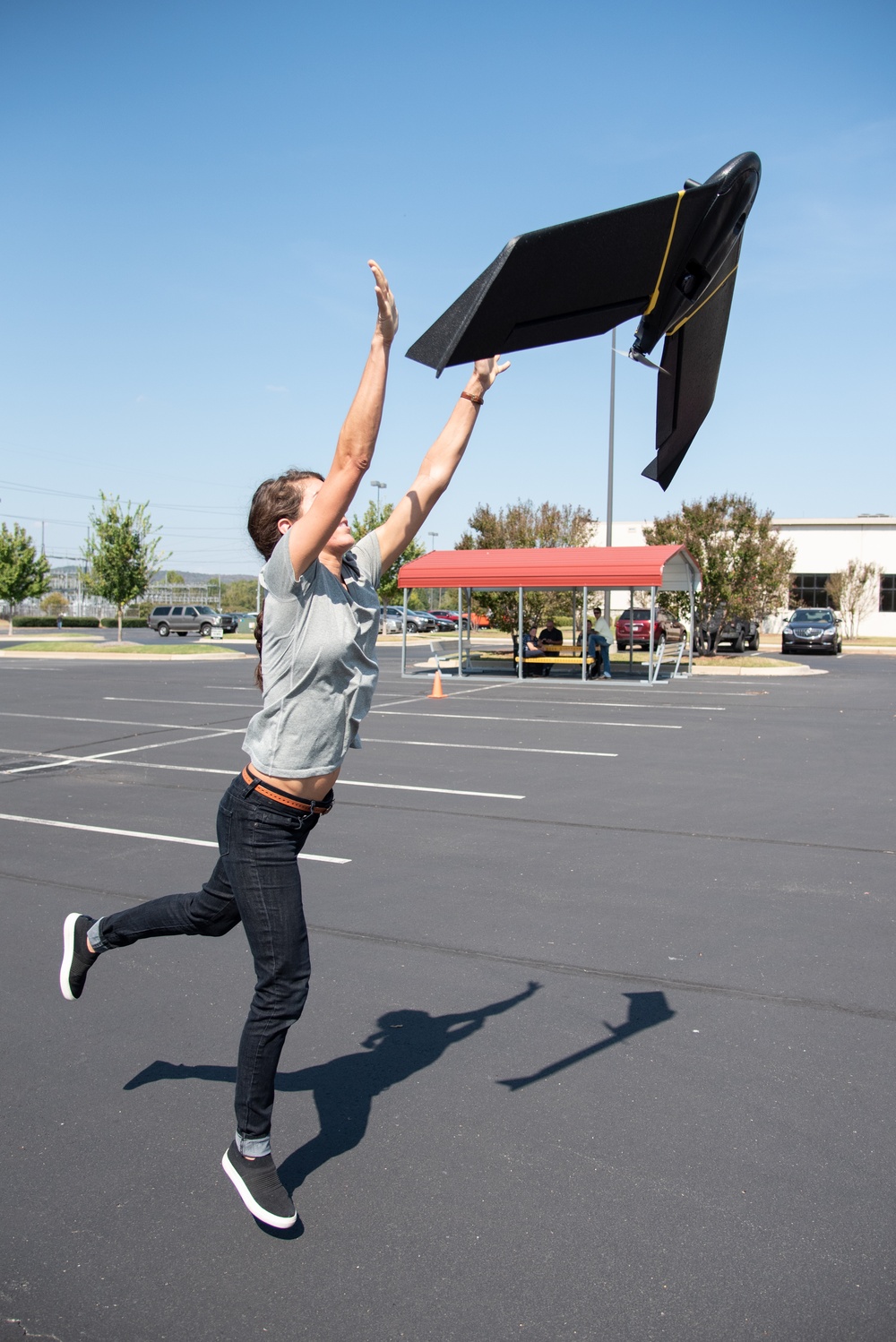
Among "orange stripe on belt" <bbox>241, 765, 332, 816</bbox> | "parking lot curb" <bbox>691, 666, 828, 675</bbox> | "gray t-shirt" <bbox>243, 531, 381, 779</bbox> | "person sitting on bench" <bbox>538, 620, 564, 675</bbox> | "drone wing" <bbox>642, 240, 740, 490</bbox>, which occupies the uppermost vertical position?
"drone wing" <bbox>642, 240, 740, 490</bbox>

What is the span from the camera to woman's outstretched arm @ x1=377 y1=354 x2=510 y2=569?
9.94 ft

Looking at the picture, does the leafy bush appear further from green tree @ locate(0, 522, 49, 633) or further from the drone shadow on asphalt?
the drone shadow on asphalt

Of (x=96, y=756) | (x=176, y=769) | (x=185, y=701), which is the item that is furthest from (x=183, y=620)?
(x=176, y=769)

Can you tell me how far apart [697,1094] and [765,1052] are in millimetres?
464

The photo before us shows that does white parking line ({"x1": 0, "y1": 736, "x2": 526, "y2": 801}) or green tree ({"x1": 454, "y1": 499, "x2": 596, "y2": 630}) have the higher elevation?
green tree ({"x1": 454, "y1": 499, "x2": 596, "y2": 630})

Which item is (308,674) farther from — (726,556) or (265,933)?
(726,556)

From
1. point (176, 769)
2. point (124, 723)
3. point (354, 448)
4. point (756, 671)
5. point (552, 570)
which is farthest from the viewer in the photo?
point (756, 671)

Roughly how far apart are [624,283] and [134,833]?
5786 mm

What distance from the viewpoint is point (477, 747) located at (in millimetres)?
12023

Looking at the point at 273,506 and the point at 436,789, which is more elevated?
the point at 273,506

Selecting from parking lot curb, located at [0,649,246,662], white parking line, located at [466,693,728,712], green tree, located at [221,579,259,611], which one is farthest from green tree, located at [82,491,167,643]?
green tree, located at [221,579,259,611]

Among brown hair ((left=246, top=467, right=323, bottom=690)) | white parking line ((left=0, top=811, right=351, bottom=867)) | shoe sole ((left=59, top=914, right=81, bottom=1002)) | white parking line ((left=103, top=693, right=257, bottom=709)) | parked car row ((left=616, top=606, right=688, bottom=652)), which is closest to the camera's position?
brown hair ((left=246, top=467, right=323, bottom=690))

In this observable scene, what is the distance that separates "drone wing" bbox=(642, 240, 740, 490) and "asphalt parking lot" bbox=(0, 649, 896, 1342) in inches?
85.4

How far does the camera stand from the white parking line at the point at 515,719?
14328mm
